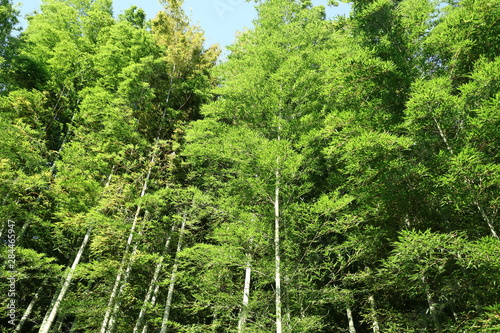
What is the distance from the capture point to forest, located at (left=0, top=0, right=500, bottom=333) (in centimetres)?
453

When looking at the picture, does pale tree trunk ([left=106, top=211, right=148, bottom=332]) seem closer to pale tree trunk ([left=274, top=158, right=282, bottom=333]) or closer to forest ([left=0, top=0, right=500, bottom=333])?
forest ([left=0, top=0, right=500, bottom=333])

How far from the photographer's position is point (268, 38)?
7.39 meters

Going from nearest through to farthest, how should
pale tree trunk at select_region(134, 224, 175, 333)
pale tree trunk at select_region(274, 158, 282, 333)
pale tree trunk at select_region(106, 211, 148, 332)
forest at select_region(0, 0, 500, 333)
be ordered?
pale tree trunk at select_region(274, 158, 282, 333) < forest at select_region(0, 0, 500, 333) < pale tree trunk at select_region(106, 211, 148, 332) < pale tree trunk at select_region(134, 224, 175, 333)

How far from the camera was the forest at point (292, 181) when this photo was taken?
4531 mm

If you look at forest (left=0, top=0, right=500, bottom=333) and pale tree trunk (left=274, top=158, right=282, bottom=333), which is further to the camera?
forest (left=0, top=0, right=500, bottom=333)

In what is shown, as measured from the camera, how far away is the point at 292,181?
555 cm

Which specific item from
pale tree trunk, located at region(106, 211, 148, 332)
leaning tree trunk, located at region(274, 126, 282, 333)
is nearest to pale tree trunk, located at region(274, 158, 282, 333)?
leaning tree trunk, located at region(274, 126, 282, 333)

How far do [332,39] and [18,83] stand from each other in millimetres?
11819

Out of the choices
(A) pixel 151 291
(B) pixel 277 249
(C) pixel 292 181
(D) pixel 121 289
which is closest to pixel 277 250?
(B) pixel 277 249

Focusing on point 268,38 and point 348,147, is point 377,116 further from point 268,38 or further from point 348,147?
point 268,38

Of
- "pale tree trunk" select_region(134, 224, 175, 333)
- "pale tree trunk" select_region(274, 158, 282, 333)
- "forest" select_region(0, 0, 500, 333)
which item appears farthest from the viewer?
"pale tree trunk" select_region(134, 224, 175, 333)

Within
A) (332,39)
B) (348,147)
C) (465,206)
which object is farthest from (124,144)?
(465,206)

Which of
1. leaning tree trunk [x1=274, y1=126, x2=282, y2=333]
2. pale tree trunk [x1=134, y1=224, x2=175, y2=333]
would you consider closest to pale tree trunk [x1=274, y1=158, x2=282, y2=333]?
leaning tree trunk [x1=274, y1=126, x2=282, y2=333]

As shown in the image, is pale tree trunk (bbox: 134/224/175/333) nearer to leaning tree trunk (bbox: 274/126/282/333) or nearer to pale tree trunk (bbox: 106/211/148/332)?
pale tree trunk (bbox: 106/211/148/332)
